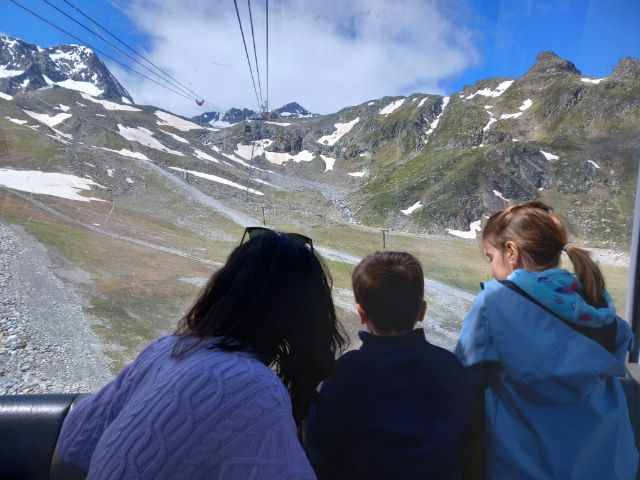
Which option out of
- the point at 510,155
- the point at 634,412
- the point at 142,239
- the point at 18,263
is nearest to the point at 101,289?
the point at 18,263

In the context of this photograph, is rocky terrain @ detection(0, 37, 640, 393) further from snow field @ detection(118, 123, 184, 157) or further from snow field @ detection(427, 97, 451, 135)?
snow field @ detection(118, 123, 184, 157)

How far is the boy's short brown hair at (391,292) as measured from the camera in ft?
5.34

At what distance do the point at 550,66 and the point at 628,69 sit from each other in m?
0.64

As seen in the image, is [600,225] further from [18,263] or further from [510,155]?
[18,263]

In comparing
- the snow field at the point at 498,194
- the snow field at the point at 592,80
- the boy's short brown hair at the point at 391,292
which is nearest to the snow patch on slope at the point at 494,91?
the snow field at the point at 592,80

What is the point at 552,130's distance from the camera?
17.1 feet

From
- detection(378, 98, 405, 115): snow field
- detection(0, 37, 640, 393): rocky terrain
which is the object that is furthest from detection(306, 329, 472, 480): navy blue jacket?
detection(378, 98, 405, 115): snow field

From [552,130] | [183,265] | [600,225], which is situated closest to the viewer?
[600,225]

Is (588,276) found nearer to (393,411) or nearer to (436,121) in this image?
(393,411)

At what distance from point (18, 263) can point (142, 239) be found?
108cm

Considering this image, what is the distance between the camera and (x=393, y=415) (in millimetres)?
1472

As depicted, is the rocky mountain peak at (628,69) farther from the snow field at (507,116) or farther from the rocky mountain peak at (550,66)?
the snow field at (507,116)

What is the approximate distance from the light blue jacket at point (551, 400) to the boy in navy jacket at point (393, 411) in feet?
0.46

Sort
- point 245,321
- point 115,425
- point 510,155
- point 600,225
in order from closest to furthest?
point 115,425 < point 245,321 < point 600,225 < point 510,155
